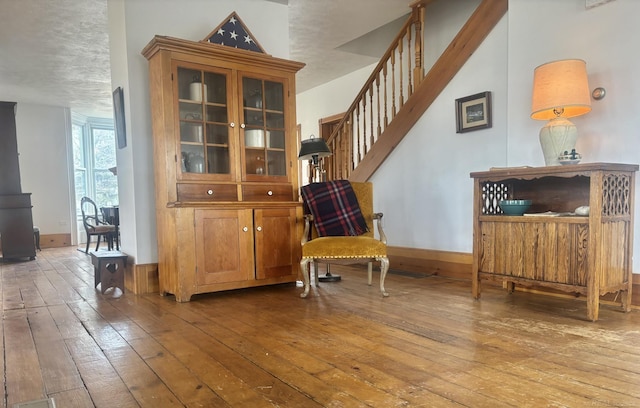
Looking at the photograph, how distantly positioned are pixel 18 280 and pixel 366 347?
3.97 meters

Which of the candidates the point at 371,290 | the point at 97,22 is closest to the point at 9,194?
the point at 97,22

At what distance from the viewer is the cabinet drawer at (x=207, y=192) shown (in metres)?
3.17

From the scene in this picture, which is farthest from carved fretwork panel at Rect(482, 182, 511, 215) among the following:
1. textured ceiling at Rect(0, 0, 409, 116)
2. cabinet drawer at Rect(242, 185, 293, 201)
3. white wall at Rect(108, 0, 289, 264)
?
white wall at Rect(108, 0, 289, 264)

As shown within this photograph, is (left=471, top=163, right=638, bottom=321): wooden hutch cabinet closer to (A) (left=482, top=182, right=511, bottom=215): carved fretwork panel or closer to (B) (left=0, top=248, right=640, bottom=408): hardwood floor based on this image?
(A) (left=482, top=182, right=511, bottom=215): carved fretwork panel

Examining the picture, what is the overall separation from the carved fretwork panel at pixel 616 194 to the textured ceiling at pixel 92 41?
283 centimetres

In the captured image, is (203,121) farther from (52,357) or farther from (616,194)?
(616,194)

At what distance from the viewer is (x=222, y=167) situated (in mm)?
3363

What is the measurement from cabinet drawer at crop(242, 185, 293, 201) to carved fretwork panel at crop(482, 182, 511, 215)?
159 centimetres

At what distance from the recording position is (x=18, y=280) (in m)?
4.22

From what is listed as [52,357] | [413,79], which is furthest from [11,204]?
[413,79]

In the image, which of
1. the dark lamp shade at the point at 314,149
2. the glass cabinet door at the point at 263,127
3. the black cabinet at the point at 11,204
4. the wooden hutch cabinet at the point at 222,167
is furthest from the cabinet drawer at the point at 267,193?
the black cabinet at the point at 11,204

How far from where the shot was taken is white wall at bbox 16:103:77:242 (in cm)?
770

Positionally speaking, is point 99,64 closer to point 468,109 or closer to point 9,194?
point 9,194

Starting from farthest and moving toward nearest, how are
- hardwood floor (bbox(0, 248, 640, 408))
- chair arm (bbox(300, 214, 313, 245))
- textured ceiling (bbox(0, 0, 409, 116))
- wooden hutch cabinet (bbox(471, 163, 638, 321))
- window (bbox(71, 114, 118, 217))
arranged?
1. window (bbox(71, 114, 118, 217))
2. textured ceiling (bbox(0, 0, 409, 116))
3. chair arm (bbox(300, 214, 313, 245))
4. wooden hutch cabinet (bbox(471, 163, 638, 321))
5. hardwood floor (bbox(0, 248, 640, 408))
